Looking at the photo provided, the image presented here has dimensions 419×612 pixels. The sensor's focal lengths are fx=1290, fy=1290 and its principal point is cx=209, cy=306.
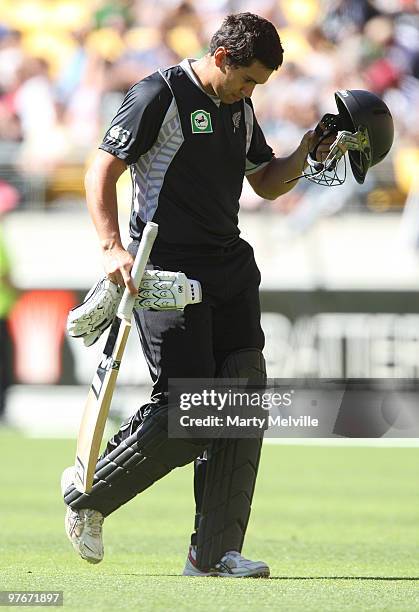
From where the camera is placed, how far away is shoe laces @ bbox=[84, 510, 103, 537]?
5191 mm

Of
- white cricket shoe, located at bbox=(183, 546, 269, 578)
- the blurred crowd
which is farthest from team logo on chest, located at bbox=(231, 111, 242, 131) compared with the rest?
the blurred crowd

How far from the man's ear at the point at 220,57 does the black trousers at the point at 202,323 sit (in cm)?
74

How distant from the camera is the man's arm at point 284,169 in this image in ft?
18.3

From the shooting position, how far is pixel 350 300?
1405 cm

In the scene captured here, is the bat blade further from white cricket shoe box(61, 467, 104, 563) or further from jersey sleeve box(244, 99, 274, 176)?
jersey sleeve box(244, 99, 274, 176)

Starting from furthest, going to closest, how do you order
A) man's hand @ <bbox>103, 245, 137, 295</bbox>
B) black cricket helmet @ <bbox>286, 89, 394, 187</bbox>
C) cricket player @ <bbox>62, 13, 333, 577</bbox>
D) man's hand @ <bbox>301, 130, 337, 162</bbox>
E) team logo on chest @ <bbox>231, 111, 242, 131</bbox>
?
man's hand @ <bbox>301, 130, 337, 162</bbox> → black cricket helmet @ <bbox>286, 89, 394, 187</bbox> → team logo on chest @ <bbox>231, 111, 242, 131</bbox> → cricket player @ <bbox>62, 13, 333, 577</bbox> → man's hand @ <bbox>103, 245, 137, 295</bbox>

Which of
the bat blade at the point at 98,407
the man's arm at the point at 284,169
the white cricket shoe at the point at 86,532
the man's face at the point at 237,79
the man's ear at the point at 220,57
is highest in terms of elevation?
the man's ear at the point at 220,57

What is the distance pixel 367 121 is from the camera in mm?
5441

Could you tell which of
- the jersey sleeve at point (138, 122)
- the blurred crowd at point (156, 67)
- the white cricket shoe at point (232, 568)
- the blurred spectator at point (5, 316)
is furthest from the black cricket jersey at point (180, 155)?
the blurred crowd at point (156, 67)

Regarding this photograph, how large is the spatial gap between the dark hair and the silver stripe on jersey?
0.31 metres

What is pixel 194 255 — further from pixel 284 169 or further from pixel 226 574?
pixel 226 574

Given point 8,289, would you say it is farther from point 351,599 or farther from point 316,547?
point 351,599

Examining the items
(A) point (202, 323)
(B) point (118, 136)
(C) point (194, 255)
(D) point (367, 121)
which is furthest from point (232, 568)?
(D) point (367, 121)

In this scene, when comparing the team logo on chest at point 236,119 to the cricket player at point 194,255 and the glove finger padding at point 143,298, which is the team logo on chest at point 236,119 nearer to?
the cricket player at point 194,255
